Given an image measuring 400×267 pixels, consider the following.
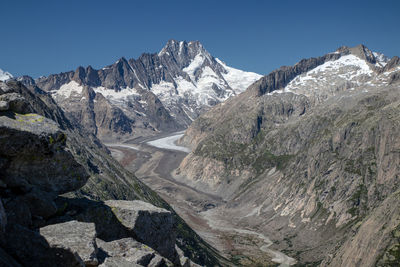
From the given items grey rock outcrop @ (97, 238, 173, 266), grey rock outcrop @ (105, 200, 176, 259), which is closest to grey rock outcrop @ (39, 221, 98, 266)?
grey rock outcrop @ (97, 238, 173, 266)

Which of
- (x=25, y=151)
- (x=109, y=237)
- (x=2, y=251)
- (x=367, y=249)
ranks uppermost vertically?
(x=25, y=151)

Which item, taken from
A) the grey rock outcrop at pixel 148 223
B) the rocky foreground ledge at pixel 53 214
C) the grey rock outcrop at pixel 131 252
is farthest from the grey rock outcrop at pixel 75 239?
the grey rock outcrop at pixel 148 223

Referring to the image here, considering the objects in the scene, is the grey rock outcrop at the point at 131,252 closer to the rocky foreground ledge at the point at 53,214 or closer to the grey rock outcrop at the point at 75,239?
the rocky foreground ledge at the point at 53,214

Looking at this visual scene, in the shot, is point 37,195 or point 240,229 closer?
point 37,195

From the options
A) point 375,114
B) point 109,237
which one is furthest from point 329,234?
point 109,237

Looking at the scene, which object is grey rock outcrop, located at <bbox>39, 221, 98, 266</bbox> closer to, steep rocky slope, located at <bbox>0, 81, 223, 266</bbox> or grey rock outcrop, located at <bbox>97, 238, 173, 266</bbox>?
steep rocky slope, located at <bbox>0, 81, 223, 266</bbox>

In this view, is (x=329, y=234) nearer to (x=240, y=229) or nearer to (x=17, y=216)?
(x=240, y=229)

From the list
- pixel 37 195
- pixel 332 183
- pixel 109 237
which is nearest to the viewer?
pixel 37 195

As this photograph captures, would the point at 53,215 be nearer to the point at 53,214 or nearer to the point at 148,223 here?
the point at 53,214
